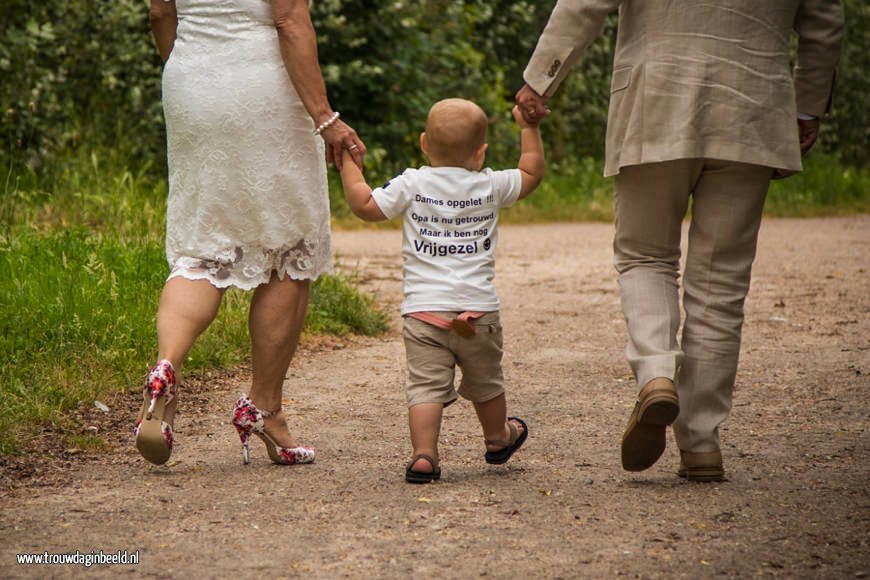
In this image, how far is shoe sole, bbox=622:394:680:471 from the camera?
3.47 meters

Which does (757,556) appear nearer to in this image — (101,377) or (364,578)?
(364,578)

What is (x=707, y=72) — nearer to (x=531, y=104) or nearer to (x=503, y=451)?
(x=531, y=104)

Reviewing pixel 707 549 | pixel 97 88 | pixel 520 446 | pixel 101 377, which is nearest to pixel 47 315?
pixel 101 377

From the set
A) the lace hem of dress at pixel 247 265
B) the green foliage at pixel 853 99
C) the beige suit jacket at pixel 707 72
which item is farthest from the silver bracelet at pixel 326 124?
the green foliage at pixel 853 99

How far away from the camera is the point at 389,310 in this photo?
707 cm

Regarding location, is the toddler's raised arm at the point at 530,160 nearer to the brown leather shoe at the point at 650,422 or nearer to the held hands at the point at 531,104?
the held hands at the point at 531,104

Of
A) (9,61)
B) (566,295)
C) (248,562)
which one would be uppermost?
(9,61)

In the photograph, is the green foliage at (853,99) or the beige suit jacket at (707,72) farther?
the green foliage at (853,99)

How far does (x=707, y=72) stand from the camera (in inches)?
143

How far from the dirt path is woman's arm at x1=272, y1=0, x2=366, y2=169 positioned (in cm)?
99

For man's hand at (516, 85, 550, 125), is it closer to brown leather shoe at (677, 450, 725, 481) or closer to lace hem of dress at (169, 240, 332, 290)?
lace hem of dress at (169, 240, 332, 290)

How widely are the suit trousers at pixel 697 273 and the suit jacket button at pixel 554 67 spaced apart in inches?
13.7

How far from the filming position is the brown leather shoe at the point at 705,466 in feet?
12.1

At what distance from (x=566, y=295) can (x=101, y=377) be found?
145 inches
